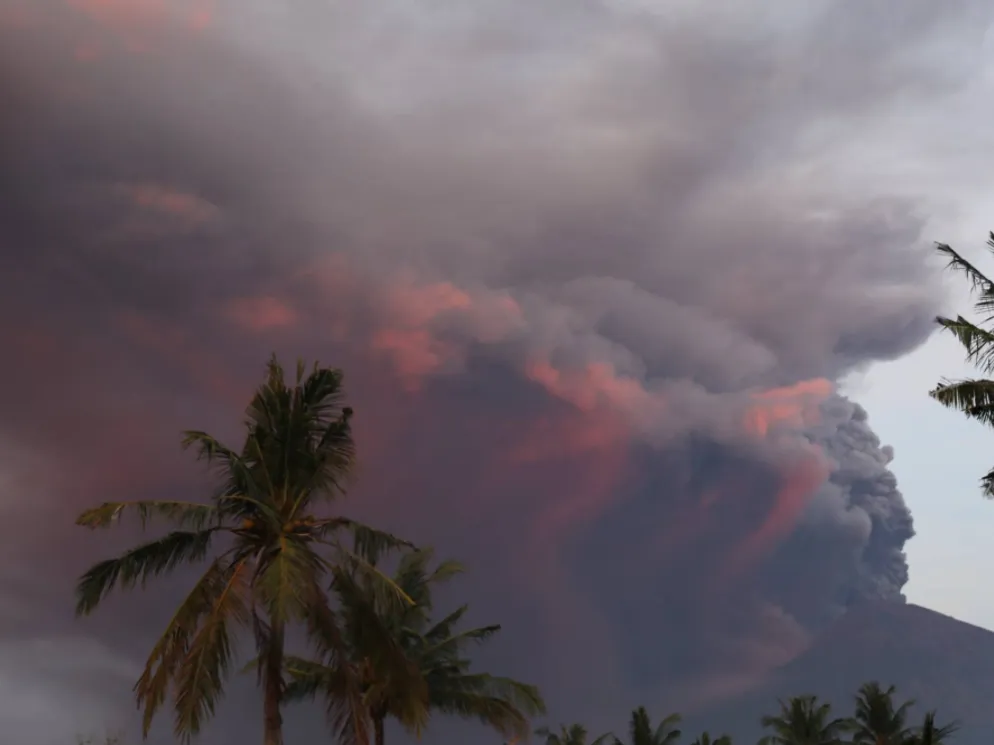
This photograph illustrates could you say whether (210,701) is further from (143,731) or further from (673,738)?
(673,738)

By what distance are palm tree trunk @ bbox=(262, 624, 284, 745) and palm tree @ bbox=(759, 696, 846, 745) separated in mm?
50732

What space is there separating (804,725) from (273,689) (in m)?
53.9

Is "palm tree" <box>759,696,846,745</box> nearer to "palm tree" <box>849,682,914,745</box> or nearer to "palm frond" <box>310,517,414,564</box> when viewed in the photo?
"palm tree" <box>849,682,914,745</box>

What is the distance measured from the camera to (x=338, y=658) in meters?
22.1

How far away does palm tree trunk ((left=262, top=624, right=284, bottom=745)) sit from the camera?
70.5 ft

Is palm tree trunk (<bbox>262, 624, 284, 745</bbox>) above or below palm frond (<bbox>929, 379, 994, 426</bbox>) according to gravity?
below

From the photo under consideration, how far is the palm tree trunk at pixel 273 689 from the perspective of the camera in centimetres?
2148

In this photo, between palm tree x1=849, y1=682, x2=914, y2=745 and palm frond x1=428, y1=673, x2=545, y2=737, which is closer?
palm frond x1=428, y1=673, x2=545, y2=737

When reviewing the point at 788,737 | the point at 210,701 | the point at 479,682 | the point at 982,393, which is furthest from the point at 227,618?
the point at 788,737

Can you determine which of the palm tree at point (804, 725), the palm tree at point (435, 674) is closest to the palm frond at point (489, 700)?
the palm tree at point (435, 674)

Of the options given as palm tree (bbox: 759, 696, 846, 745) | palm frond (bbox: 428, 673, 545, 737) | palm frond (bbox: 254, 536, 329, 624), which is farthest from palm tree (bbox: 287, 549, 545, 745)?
palm tree (bbox: 759, 696, 846, 745)

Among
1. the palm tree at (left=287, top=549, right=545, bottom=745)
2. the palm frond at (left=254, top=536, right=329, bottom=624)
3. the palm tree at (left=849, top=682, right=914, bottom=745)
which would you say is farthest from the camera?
the palm tree at (left=849, top=682, right=914, bottom=745)

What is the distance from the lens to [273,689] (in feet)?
71.3

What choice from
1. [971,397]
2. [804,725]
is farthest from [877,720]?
[971,397]
